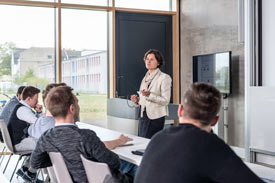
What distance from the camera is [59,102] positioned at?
2.68 m

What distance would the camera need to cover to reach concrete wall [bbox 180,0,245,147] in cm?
695

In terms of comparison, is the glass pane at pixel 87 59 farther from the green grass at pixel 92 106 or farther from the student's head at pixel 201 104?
the student's head at pixel 201 104

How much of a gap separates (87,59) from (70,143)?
5.64 meters

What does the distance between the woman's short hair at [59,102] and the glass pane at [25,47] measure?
16.7 ft

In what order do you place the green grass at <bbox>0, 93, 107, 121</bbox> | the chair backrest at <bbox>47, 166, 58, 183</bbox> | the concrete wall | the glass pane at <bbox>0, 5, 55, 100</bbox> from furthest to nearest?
the green grass at <bbox>0, 93, 107, 121</bbox> → the glass pane at <bbox>0, 5, 55, 100</bbox> → the concrete wall → the chair backrest at <bbox>47, 166, 58, 183</bbox>

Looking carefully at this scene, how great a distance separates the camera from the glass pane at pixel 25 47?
7.43 meters

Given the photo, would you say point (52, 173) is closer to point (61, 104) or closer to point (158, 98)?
point (61, 104)

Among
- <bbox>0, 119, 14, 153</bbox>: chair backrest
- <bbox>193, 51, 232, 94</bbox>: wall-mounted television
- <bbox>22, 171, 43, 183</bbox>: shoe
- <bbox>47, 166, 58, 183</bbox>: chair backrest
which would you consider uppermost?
<bbox>193, 51, 232, 94</bbox>: wall-mounted television

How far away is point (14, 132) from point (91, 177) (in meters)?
2.57

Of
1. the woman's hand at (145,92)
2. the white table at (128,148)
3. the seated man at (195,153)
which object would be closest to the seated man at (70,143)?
the white table at (128,148)

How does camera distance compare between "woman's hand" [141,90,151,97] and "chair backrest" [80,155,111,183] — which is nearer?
"chair backrest" [80,155,111,183]

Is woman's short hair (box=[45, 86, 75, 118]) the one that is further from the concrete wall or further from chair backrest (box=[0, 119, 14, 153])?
the concrete wall

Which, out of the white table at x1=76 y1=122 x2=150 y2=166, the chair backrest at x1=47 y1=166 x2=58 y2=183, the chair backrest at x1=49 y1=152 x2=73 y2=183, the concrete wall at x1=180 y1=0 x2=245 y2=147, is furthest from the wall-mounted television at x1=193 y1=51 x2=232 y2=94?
the chair backrest at x1=49 y1=152 x2=73 y2=183

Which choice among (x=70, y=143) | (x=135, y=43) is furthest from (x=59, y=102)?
(x=135, y=43)
